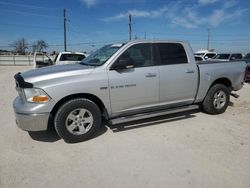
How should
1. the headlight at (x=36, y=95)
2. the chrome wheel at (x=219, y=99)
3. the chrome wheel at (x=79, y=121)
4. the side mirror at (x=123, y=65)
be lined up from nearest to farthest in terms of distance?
the headlight at (x=36, y=95) → the chrome wheel at (x=79, y=121) → the side mirror at (x=123, y=65) → the chrome wheel at (x=219, y=99)

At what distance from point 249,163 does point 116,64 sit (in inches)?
110

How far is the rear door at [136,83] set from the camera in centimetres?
407

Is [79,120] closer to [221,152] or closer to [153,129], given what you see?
[153,129]

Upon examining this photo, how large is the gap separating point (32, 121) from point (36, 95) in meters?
0.46

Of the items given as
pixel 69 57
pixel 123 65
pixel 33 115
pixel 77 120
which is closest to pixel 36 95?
pixel 33 115

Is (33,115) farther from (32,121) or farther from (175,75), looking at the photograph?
(175,75)

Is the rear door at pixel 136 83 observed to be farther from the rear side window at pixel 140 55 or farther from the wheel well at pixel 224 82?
the wheel well at pixel 224 82

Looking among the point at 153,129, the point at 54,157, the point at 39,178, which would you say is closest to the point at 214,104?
the point at 153,129

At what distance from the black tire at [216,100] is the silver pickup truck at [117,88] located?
0.08ft

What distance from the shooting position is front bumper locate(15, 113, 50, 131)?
11.8ft

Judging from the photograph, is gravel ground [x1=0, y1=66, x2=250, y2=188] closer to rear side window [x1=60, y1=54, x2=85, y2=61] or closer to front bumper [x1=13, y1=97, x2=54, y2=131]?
front bumper [x1=13, y1=97, x2=54, y2=131]

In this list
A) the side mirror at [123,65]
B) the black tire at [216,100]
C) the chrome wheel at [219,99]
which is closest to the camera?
the side mirror at [123,65]

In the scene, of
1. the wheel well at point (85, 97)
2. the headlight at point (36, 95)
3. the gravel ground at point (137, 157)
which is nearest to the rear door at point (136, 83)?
the wheel well at point (85, 97)

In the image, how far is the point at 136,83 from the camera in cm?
422
